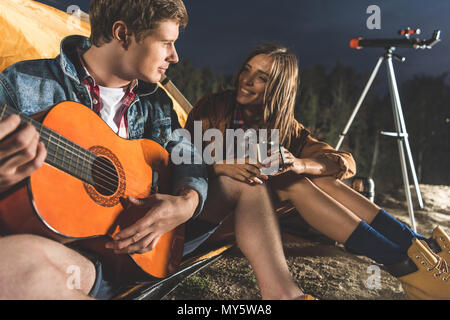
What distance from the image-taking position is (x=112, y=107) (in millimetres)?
1205

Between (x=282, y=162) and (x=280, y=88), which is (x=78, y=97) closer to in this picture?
(x=282, y=162)

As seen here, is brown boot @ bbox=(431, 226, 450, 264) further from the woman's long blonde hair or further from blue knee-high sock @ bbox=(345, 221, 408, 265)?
the woman's long blonde hair

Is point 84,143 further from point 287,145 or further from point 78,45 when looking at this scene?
point 287,145

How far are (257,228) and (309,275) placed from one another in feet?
2.22

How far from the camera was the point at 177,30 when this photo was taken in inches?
45.8

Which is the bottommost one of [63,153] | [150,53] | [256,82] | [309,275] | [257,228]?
[309,275]

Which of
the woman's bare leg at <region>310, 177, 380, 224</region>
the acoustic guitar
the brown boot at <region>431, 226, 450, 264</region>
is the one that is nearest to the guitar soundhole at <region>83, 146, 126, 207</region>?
the acoustic guitar

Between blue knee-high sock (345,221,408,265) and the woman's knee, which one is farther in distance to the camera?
the woman's knee

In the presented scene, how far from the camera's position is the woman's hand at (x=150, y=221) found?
891mm

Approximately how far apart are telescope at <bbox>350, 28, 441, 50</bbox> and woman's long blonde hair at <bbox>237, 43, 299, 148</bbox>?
74cm

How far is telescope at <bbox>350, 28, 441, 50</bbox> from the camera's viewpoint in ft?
6.43

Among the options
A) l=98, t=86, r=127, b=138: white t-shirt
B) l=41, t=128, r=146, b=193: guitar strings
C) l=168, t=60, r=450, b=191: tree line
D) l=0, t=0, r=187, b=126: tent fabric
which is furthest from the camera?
l=168, t=60, r=450, b=191: tree line

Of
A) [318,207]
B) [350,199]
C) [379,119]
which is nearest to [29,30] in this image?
[318,207]

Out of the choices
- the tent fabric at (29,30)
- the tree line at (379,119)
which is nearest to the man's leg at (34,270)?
the tent fabric at (29,30)
